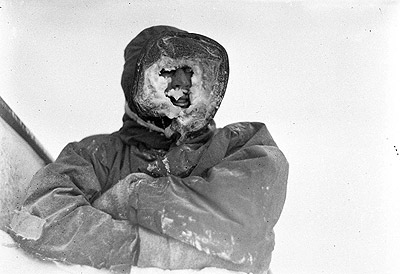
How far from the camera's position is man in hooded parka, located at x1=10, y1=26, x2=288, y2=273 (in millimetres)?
1422

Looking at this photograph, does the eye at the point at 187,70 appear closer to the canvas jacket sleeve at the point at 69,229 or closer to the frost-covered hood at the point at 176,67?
the frost-covered hood at the point at 176,67

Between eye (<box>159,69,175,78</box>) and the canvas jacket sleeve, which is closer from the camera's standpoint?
the canvas jacket sleeve

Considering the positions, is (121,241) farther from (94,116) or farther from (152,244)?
(94,116)

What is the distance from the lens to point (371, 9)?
1.79 meters

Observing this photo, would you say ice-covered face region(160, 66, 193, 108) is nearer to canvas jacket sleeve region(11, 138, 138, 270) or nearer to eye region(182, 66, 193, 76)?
eye region(182, 66, 193, 76)

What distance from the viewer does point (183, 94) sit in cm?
155

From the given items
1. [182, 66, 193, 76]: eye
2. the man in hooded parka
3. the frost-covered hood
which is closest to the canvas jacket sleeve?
the man in hooded parka

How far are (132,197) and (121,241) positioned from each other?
0.09 metres

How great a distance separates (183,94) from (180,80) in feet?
0.10

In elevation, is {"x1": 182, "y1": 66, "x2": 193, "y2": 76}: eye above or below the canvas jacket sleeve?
above

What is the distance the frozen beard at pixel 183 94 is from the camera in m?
1.54

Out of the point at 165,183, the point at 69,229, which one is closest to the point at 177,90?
the point at 165,183

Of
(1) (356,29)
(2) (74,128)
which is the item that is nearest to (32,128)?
(2) (74,128)

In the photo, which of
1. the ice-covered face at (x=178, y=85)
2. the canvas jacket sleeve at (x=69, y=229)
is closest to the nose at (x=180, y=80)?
the ice-covered face at (x=178, y=85)
